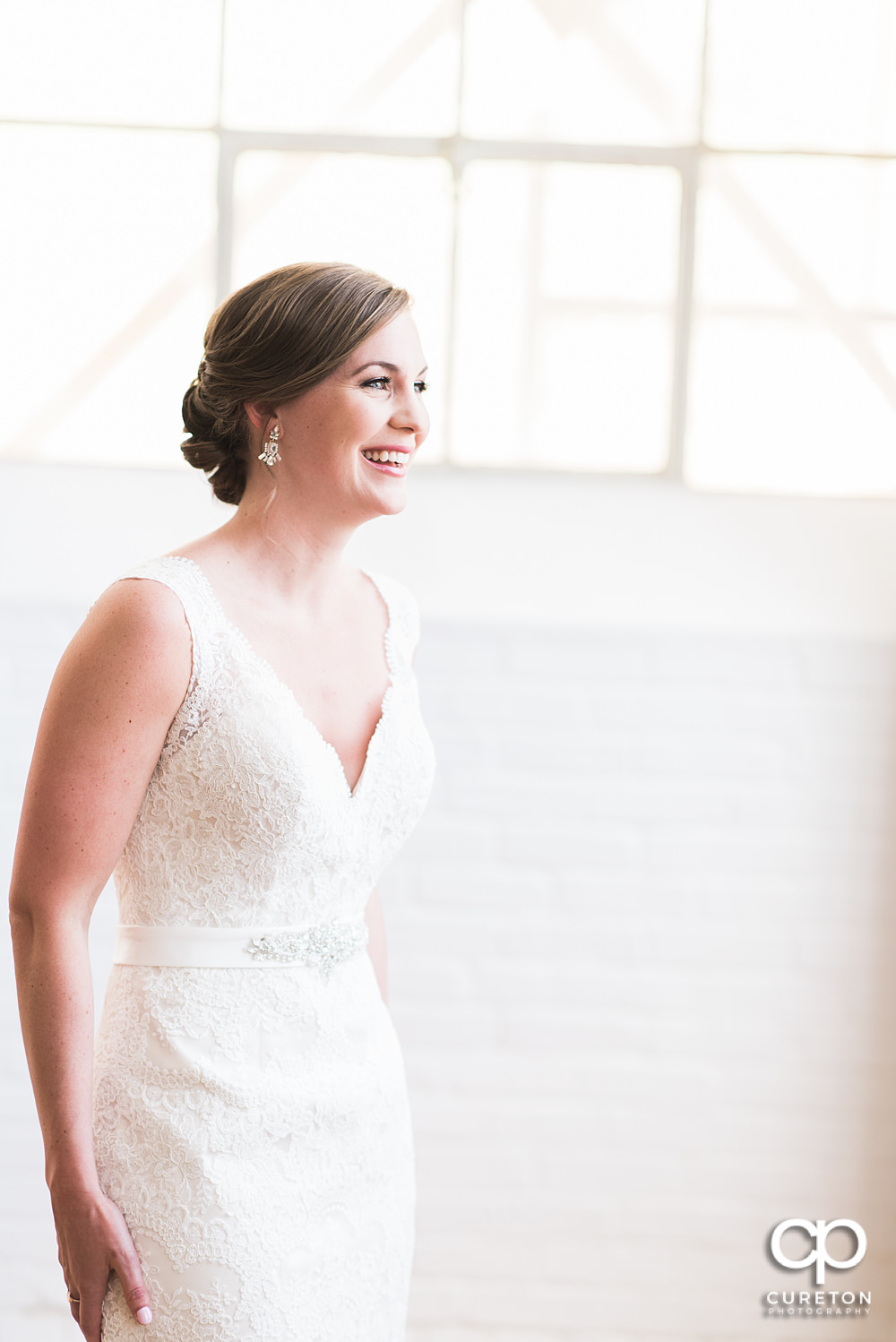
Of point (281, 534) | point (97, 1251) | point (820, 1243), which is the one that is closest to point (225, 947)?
point (97, 1251)

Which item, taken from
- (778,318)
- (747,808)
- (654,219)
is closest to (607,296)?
(654,219)

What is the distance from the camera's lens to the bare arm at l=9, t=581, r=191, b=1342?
114cm

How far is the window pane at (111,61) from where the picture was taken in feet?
8.36

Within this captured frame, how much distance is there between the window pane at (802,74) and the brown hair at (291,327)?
5.16 ft

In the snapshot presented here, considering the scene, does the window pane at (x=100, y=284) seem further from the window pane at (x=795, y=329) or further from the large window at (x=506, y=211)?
the window pane at (x=795, y=329)

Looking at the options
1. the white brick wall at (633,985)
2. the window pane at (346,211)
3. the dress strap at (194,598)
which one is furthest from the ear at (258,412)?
the window pane at (346,211)

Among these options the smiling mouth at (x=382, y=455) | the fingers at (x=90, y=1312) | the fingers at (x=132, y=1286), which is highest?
the smiling mouth at (x=382, y=455)

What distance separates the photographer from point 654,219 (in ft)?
8.56

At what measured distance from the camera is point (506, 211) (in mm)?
2600

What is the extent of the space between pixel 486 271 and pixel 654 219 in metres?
0.38

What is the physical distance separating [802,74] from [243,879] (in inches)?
86.7

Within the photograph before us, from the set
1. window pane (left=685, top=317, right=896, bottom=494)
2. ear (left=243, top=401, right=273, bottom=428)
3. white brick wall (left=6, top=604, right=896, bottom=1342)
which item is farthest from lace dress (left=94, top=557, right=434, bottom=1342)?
window pane (left=685, top=317, right=896, bottom=494)

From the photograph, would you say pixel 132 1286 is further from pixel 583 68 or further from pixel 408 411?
pixel 583 68

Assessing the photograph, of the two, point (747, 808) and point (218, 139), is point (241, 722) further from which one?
point (218, 139)
